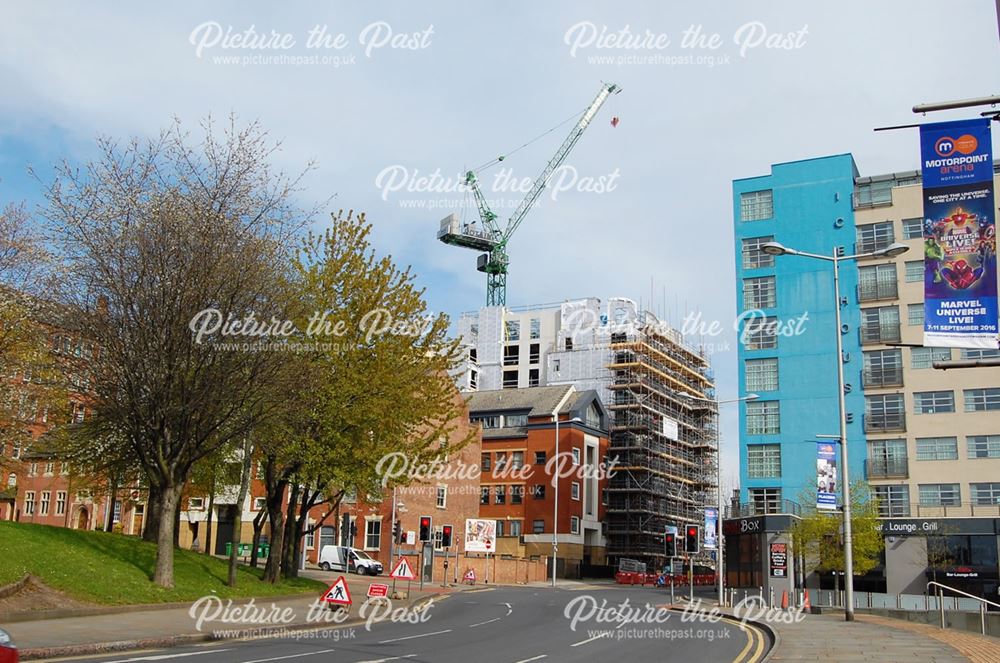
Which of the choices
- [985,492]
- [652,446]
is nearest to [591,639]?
[985,492]

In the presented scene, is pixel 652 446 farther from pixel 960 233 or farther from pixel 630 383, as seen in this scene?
pixel 960 233

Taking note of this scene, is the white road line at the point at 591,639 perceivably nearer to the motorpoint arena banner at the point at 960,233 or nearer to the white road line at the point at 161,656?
the white road line at the point at 161,656

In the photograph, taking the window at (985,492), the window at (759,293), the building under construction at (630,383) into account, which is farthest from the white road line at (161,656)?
the building under construction at (630,383)

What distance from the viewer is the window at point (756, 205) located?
62156mm

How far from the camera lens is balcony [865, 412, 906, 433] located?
185 ft

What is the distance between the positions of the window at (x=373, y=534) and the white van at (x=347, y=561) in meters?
5.08

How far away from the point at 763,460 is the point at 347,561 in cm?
2804

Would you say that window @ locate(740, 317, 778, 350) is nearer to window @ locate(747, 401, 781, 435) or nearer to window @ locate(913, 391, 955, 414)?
window @ locate(747, 401, 781, 435)

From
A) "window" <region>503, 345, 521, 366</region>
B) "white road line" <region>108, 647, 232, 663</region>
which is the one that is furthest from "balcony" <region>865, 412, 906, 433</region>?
"window" <region>503, 345, 521, 366</region>

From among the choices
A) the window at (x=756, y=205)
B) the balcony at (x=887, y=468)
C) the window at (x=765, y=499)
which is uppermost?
the window at (x=756, y=205)

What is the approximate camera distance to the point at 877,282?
5878 cm

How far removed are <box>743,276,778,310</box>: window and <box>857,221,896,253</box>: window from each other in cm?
626

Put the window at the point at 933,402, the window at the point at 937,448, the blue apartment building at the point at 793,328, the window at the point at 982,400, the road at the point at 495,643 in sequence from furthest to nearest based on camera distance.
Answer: the blue apartment building at the point at 793,328
the window at the point at 933,402
the window at the point at 937,448
the window at the point at 982,400
the road at the point at 495,643

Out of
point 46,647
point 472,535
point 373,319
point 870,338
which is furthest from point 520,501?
point 46,647
